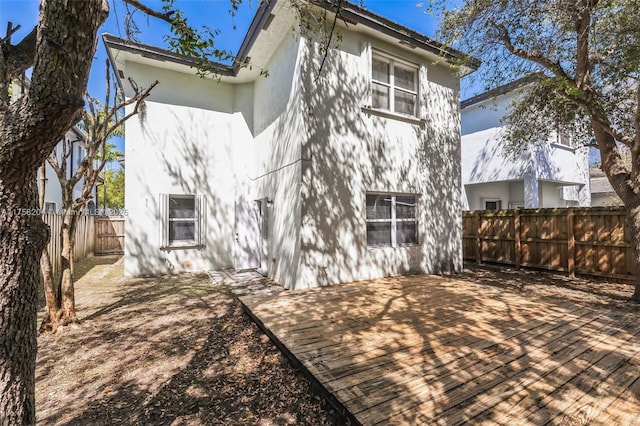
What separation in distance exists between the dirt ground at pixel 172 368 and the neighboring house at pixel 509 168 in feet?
21.8

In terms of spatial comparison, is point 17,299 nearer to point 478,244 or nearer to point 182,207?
point 182,207

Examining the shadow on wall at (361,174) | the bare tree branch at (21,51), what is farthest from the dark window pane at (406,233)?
the bare tree branch at (21,51)

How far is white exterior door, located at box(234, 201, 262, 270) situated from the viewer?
353 inches

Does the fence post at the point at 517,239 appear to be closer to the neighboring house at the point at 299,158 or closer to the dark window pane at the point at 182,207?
the neighboring house at the point at 299,158

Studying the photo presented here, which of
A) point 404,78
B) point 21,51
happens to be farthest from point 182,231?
→ point 404,78

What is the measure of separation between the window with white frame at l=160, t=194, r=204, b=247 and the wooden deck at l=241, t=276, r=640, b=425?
171 inches

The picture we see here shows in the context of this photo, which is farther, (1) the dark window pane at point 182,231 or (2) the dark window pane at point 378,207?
(1) the dark window pane at point 182,231

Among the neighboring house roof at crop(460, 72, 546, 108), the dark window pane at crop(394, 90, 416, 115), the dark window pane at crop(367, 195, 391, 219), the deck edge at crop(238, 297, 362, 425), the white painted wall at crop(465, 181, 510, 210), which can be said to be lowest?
the deck edge at crop(238, 297, 362, 425)

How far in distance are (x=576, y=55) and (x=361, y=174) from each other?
4.92m

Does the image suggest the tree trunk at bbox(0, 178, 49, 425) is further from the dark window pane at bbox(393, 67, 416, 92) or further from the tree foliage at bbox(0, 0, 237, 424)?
the dark window pane at bbox(393, 67, 416, 92)

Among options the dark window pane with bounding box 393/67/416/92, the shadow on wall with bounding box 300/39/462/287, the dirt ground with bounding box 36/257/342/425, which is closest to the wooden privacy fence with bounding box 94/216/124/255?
the dirt ground with bounding box 36/257/342/425

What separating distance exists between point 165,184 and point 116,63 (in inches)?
139

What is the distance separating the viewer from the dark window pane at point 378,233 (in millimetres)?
6887

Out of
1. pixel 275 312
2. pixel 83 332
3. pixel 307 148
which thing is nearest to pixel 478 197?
pixel 307 148
